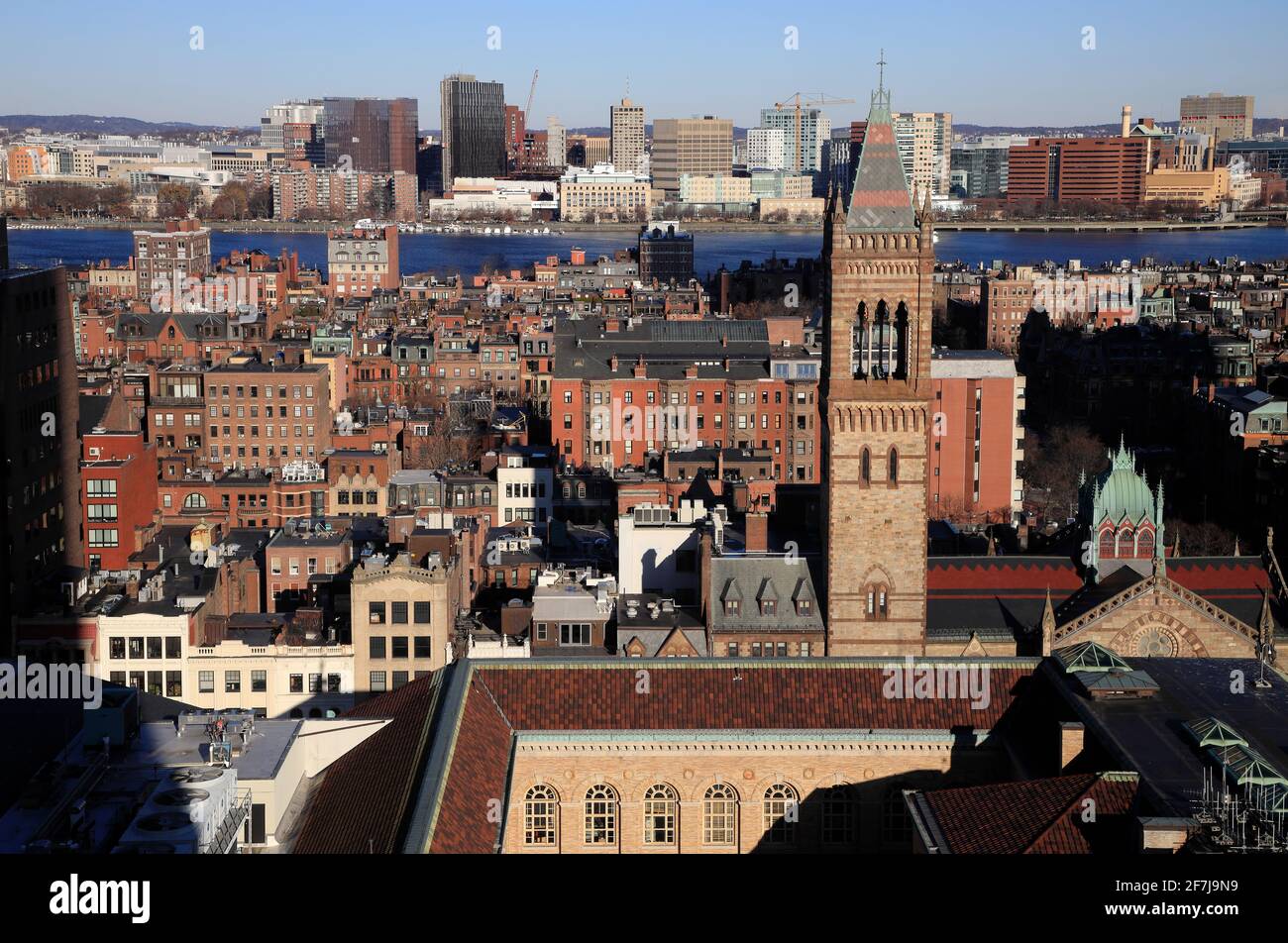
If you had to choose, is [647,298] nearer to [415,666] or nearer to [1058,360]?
[1058,360]

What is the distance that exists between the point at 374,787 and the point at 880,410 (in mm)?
17391

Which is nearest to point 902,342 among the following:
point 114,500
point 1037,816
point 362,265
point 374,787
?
point 1037,816

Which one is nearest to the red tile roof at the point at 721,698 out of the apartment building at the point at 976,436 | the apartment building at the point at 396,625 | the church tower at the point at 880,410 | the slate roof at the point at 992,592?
the church tower at the point at 880,410

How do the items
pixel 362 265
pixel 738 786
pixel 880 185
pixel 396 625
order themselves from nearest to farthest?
1. pixel 738 786
2. pixel 880 185
3. pixel 396 625
4. pixel 362 265

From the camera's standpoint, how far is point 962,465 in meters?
67.4

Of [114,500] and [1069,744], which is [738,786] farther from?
[114,500]

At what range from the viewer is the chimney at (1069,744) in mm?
24797

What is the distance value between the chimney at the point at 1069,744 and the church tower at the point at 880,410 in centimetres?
1297

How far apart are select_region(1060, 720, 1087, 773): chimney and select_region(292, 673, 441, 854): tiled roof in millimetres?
8778

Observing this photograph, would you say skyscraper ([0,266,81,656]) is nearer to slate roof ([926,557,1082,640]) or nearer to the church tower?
the church tower

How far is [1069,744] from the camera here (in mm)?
24828

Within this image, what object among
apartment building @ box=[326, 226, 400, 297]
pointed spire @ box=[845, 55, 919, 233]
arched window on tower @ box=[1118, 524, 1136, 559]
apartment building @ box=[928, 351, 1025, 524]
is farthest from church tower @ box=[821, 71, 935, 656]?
apartment building @ box=[326, 226, 400, 297]

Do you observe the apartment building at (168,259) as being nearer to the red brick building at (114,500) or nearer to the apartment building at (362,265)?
the apartment building at (362,265)

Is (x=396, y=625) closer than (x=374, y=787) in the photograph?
No
